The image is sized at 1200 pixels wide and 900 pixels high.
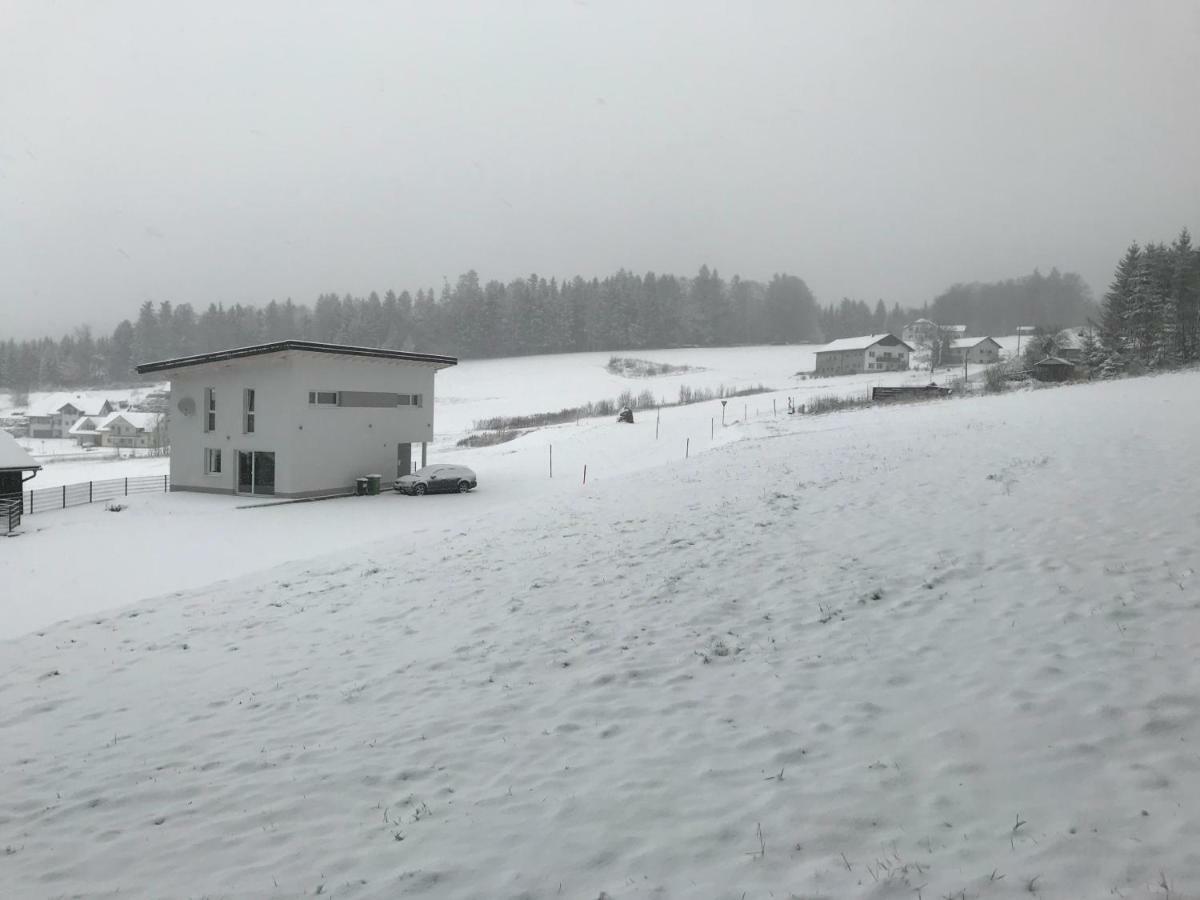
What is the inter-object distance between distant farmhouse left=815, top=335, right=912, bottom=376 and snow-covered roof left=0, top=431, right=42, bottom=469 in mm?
80222

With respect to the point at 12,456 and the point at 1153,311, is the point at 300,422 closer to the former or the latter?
the point at 12,456

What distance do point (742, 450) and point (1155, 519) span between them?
15.9 meters

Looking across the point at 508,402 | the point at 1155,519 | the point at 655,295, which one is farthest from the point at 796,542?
the point at 655,295

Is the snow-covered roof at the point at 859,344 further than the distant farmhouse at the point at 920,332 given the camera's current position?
No

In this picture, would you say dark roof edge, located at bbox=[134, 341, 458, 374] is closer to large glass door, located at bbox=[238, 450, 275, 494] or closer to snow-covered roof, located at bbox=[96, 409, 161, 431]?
large glass door, located at bbox=[238, 450, 275, 494]

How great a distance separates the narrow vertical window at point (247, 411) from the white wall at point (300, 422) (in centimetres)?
21

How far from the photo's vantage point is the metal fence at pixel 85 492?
30623mm

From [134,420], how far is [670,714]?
279 feet

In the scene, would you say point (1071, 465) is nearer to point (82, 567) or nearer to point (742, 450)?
point (742, 450)

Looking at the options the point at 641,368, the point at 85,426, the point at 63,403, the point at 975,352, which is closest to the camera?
the point at 85,426

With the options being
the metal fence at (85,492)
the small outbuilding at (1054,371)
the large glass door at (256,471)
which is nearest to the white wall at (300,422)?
the large glass door at (256,471)

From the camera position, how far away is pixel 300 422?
3038 centimetres

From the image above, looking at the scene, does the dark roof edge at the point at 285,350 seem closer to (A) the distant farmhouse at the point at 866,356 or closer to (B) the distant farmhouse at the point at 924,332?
(A) the distant farmhouse at the point at 866,356

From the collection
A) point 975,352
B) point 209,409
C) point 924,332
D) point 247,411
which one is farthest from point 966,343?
point 209,409
